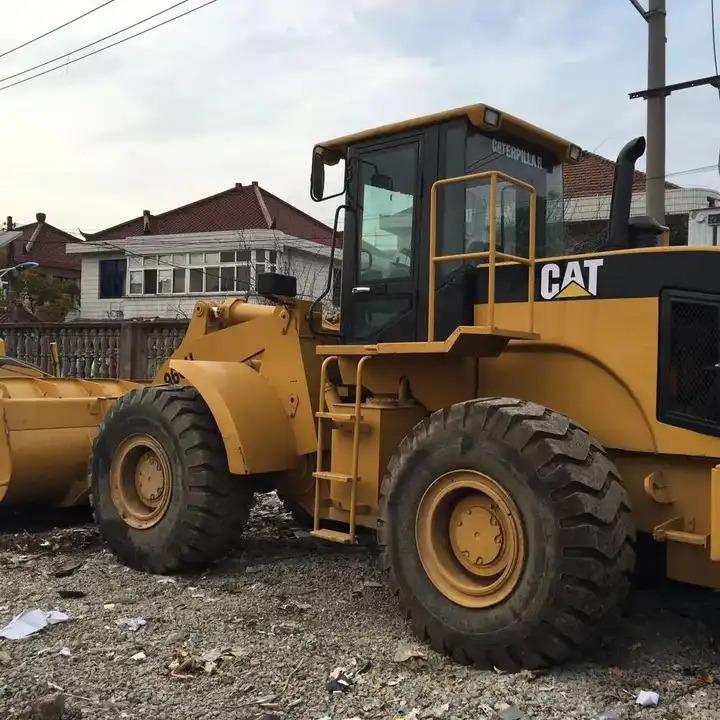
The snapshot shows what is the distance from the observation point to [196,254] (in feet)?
87.5

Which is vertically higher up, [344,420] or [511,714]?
[344,420]

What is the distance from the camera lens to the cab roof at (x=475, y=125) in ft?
15.3

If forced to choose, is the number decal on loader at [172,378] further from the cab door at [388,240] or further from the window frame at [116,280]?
the window frame at [116,280]

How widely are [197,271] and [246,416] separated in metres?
21.9

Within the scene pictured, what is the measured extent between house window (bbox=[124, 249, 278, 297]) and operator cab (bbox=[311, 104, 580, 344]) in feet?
64.3

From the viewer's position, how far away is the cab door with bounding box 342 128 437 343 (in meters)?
4.83

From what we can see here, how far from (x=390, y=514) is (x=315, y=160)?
2319mm

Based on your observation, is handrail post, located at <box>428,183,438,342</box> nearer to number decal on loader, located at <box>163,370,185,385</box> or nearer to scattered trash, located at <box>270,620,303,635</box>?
scattered trash, located at <box>270,620,303,635</box>

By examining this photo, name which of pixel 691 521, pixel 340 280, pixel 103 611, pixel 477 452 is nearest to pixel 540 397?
pixel 477 452

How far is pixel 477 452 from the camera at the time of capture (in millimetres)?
3951

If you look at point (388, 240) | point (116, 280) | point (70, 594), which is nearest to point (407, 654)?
point (70, 594)

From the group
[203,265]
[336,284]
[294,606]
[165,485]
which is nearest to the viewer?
[294,606]

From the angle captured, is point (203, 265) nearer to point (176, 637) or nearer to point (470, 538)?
point (176, 637)

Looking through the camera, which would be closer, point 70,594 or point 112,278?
point 70,594
